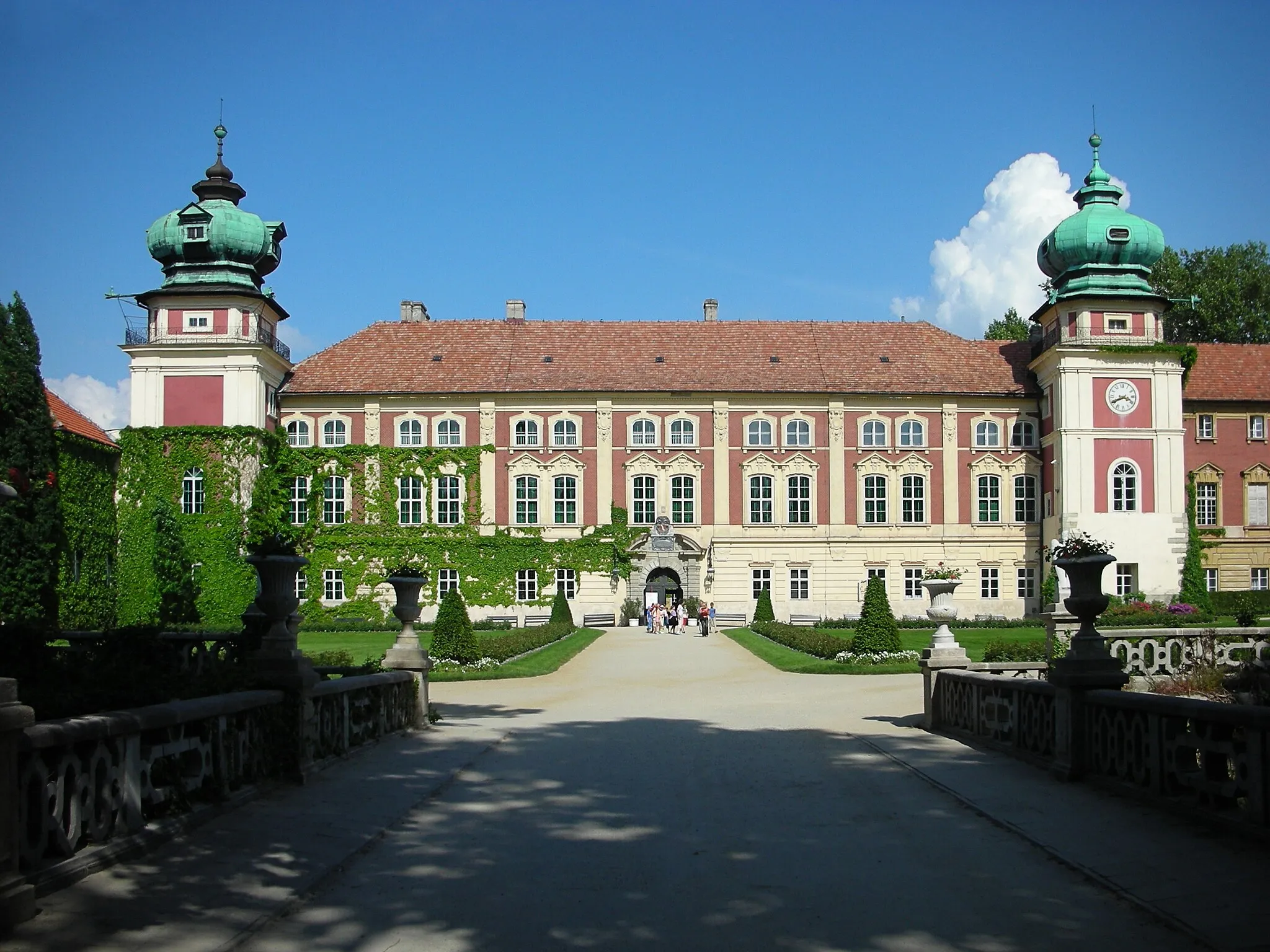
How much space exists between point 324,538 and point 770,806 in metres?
39.1

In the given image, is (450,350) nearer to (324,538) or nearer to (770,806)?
(324,538)

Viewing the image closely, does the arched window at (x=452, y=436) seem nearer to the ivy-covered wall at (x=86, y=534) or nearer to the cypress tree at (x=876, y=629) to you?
the ivy-covered wall at (x=86, y=534)

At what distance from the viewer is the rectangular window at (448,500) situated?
46.6 metres

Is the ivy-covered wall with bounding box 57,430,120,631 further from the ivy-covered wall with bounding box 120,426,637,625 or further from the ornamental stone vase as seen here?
the ornamental stone vase

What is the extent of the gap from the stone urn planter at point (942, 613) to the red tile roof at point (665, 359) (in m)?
30.9

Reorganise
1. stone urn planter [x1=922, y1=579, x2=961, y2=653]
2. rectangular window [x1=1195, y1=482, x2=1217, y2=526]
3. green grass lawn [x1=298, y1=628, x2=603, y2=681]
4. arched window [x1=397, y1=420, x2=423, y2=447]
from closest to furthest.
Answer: stone urn planter [x1=922, y1=579, x2=961, y2=653] < green grass lawn [x1=298, y1=628, x2=603, y2=681] < arched window [x1=397, y1=420, x2=423, y2=447] < rectangular window [x1=1195, y1=482, x2=1217, y2=526]

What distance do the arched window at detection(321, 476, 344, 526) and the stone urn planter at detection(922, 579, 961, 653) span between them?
33420 millimetres

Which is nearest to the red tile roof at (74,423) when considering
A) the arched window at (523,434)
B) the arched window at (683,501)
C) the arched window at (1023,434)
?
the arched window at (523,434)

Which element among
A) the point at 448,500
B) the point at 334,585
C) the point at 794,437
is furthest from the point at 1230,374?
the point at 334,585

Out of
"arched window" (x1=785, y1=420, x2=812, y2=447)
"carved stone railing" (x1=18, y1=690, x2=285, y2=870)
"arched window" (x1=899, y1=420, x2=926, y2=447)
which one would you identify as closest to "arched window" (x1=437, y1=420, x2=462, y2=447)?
"arched window" (x1=785, y1=420, x2=812, y2=447)

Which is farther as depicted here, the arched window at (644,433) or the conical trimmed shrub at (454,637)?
the arched window at (644,433)

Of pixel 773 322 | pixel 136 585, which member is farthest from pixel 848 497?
pixel 136 585

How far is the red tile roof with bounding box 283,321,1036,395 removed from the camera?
46.9 meters

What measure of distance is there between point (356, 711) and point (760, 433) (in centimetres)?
3602
